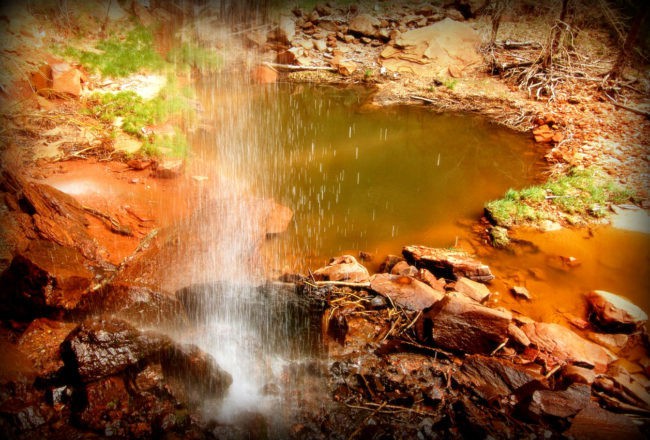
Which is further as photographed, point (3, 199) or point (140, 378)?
point (3, 199)

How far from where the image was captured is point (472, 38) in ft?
38.1

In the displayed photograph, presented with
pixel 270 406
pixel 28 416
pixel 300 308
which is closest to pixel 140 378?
pixel 28 416

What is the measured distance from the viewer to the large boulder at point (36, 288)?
318 cm

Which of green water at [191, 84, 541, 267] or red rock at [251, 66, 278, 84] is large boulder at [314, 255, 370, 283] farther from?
red rock at [251, 66, 278, 84]

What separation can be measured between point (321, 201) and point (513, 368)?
4140mm

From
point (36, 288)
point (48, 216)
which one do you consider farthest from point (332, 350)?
point (48, 216)

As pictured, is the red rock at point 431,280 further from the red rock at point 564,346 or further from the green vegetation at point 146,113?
the green vegetation at point 146,113

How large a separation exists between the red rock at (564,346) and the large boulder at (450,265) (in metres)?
0.95

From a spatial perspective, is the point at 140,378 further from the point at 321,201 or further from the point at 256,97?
the point at 256,97

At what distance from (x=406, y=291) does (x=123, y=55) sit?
1009cm

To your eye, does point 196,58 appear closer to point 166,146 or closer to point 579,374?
point 166,146

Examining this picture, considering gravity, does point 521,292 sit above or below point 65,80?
below

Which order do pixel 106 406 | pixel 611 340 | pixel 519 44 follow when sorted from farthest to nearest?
pixel 519 44 → pixel 611 340 → pixel 106 406

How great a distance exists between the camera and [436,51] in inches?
452
